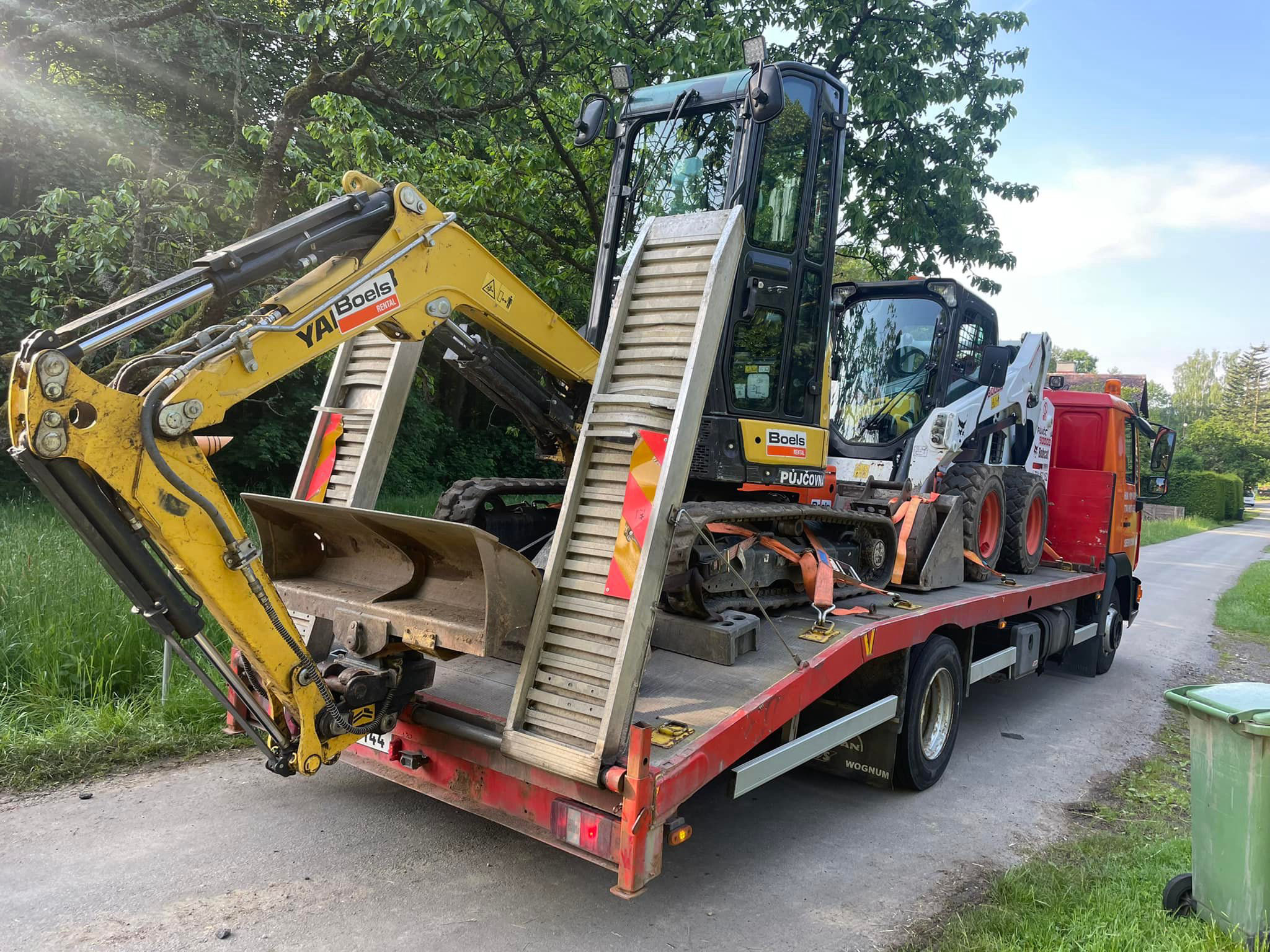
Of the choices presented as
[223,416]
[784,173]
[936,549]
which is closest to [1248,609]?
[936,549]

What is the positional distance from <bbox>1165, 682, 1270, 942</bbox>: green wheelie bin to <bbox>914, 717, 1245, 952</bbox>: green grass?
107 millimetres

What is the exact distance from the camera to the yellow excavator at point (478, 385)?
3043 millimetres

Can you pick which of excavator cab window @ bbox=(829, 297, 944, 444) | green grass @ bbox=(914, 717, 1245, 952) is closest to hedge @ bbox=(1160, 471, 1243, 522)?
excavator cab window @ bbox=(829, 297, 944, 444)

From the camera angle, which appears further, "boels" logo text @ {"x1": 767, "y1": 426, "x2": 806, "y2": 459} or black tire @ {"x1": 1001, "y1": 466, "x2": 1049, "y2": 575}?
black tire @ {"x1": 1001, "y1": 466, "x2": 1049, "y2": 575}

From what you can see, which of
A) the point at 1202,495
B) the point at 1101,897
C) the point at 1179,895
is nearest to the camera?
the point at 1179,895

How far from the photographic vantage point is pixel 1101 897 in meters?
3.96

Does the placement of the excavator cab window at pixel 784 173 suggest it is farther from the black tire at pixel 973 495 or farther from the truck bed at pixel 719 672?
the black tire at pixel 973 495

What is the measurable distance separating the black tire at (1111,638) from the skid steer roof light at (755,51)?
275 inches

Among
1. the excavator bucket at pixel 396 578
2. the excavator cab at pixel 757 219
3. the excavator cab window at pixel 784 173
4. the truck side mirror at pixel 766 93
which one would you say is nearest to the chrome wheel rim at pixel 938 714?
the excavator cab at pixel 757 219

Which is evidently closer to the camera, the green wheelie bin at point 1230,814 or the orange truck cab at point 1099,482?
the green wheelie bin at point 1230,814

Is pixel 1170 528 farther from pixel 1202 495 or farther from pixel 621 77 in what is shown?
pixel 621 77

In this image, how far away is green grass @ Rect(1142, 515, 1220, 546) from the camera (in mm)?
29781

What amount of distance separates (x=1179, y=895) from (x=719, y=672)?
2.18 metres

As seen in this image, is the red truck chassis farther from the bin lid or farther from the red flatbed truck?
the bin lid
